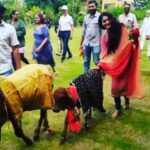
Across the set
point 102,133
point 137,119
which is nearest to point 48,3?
point 137,119

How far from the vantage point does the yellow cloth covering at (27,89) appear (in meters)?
5.53

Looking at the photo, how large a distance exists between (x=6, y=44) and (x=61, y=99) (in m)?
1.12

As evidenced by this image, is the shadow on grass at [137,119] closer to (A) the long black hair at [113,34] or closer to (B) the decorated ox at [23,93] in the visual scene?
(A) the long black hair at [113,34]

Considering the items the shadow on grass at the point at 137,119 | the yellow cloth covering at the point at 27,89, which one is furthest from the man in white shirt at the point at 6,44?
the shadow on grass at the point at 137,119

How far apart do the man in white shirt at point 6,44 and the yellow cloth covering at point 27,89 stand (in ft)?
1.13

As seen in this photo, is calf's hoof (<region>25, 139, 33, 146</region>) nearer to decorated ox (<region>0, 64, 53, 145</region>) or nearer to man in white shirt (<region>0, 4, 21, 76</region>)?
decorated ox (<region>0, 64, 53, 145</region>)

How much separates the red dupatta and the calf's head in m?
1.34

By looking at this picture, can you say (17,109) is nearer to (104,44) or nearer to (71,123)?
(71,123)

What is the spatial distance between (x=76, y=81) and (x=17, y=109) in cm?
126

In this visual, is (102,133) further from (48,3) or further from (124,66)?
(48,3)

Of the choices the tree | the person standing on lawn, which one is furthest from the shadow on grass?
the tree

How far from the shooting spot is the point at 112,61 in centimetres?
730

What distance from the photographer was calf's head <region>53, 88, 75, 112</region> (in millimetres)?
6086

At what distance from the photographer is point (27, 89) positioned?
5758 millimetres
